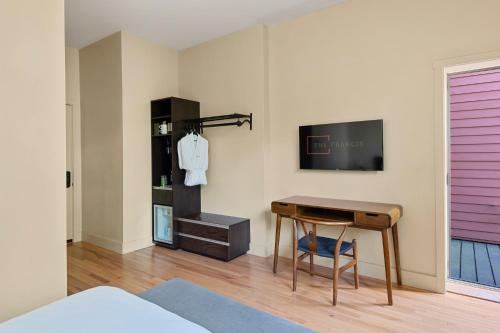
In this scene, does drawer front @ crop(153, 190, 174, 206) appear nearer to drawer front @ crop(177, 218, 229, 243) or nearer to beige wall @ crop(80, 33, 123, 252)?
drawer front @ crop(177, 218, 229, 243)

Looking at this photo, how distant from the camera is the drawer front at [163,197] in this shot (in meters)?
3.83

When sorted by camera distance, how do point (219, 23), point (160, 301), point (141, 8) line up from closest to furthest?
1. point (160, 301)
2. point (141, 8)
3. point (219, 23)

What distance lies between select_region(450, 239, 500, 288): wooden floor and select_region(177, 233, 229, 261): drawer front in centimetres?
235

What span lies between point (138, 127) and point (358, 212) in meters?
2.92

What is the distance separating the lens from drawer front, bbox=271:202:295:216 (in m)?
2.90

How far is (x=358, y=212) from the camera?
2.49 m

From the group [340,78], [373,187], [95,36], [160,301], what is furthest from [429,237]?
[95,36]

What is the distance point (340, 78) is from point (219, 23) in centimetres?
159

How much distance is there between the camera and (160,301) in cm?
158

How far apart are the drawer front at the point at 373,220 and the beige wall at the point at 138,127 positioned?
2783 millimetres

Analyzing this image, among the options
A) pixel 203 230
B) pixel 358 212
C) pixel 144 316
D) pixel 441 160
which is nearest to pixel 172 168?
pixel 203 230

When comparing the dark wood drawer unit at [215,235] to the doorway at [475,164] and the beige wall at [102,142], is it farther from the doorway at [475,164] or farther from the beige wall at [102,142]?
the doorway at [475,164]

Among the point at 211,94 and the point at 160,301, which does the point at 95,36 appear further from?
the point at 160,301

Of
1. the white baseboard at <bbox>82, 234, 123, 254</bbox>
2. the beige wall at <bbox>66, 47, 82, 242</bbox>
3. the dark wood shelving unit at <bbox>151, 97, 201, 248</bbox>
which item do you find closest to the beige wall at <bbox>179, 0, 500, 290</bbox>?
the dark wood shelving unit at <bbox>151, 97, 201, 248</bbox>
